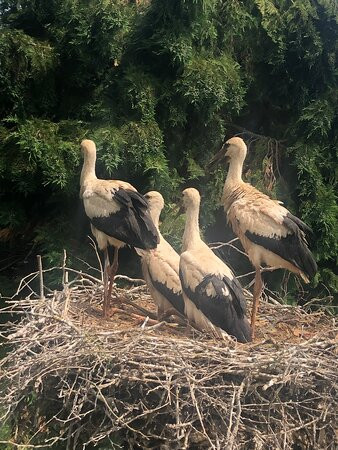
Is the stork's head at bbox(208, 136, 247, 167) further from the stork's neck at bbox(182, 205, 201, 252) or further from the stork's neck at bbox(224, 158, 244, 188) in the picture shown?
the stork's neck at bbox(182, 205, 201, 252)

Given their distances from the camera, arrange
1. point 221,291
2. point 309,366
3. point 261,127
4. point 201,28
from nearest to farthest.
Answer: point 309,366 < point 221,291 < point 201,28 < point 261,127

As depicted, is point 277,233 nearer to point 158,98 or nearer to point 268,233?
point 268,233

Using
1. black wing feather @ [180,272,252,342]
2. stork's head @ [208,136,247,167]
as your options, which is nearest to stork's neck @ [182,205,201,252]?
black wing feather @ [180,272,252,342]

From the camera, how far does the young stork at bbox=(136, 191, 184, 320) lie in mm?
3854

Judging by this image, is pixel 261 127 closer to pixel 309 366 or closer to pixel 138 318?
pixel 138 318

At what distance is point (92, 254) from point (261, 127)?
6.02ft

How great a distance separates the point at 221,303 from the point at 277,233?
0.60 metres

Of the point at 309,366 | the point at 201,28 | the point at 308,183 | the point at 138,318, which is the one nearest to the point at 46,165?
the point at 138,318

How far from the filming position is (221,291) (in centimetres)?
346

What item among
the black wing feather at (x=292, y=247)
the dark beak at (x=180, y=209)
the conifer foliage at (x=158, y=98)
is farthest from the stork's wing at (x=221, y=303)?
the dark beak at (x=180, y=209)

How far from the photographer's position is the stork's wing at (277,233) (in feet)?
12.4

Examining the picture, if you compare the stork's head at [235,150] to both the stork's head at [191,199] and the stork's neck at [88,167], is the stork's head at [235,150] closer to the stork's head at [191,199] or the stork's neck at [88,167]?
the stork's head at [191,199]

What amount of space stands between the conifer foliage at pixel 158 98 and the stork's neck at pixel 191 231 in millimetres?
728

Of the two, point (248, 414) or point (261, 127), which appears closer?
point (248, 414)
